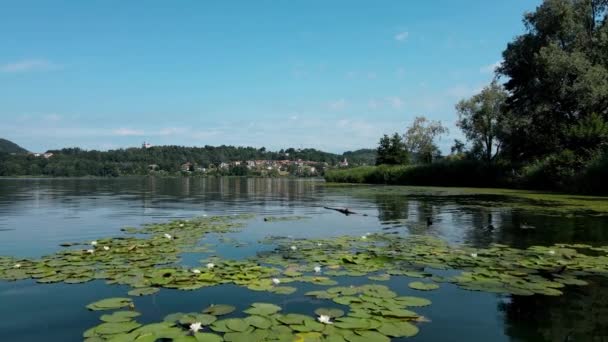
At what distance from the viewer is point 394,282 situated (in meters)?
7.20

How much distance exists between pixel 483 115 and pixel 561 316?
72716mm

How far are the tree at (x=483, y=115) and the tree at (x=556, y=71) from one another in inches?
1061

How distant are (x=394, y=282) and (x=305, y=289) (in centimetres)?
152

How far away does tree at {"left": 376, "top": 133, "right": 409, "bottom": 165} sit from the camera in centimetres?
8100

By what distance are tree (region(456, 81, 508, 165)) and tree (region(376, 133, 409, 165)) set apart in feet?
36.8

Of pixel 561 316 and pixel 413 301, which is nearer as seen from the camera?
pixel 561 316

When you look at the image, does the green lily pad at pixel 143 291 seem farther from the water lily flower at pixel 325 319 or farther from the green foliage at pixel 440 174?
the green foliage at pixel 440 174

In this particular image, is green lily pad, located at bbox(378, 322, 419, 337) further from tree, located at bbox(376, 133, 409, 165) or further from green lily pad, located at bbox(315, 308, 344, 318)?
tree, located at bbox(376, 133, 409, 165)

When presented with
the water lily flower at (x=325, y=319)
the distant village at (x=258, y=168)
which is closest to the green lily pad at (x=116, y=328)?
the water lily flower at (x=325, y=319)

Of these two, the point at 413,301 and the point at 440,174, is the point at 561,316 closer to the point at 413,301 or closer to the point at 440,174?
the point at 413,301

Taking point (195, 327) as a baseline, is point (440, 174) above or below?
above

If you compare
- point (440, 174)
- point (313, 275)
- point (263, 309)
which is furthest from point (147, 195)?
point (440, 174)

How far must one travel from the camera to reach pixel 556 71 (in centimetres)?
3703

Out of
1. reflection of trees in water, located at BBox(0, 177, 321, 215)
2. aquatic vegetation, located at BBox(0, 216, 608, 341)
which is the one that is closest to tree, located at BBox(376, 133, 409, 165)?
reflection of trees in water, located at BBox(0, 177, 321, 215)
